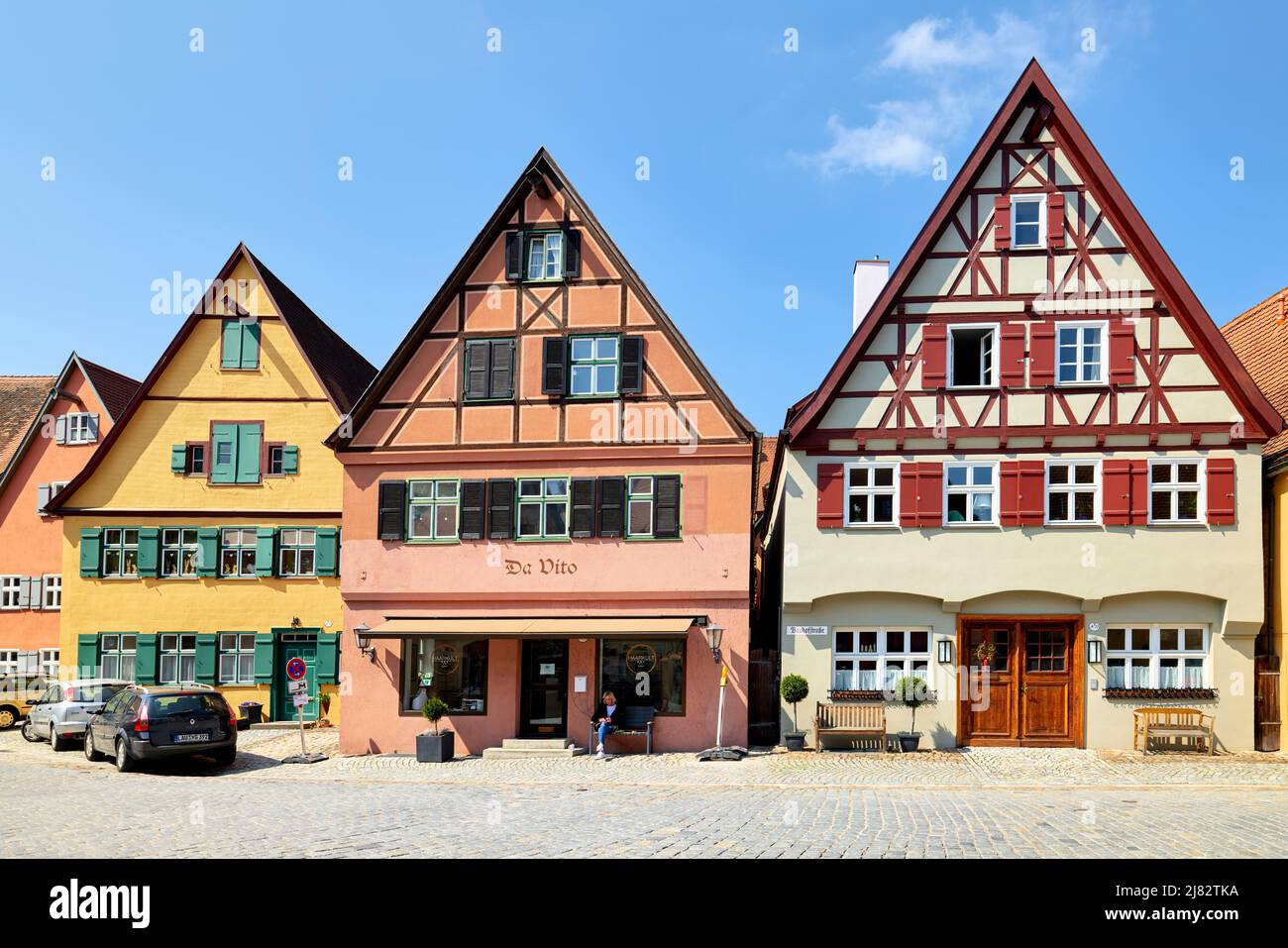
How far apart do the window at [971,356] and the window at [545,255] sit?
27.2ft

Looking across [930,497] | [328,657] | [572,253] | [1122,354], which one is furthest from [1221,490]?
[328,657]

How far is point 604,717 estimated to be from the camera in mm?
21188

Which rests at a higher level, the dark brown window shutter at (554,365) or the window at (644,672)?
the dark brown window shutter at (554,365)

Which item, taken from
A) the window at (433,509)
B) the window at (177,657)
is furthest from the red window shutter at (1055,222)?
the window at (177,657)

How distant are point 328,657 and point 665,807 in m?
14.7

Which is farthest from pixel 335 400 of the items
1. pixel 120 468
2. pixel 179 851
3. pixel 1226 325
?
pixel 1226 325

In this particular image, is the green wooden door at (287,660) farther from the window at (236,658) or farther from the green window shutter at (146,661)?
the green window shutter at (146,661)

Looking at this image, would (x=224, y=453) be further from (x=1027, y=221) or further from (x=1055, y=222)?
(x=1055, y=222)

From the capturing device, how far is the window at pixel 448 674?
73.5ft

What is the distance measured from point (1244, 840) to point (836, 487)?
37.0 ft

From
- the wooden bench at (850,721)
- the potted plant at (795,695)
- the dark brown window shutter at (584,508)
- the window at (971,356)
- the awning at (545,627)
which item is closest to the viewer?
the wooden bench at (850,721)

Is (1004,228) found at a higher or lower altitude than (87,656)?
higher

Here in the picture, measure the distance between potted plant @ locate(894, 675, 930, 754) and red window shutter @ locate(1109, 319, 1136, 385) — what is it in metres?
7.02

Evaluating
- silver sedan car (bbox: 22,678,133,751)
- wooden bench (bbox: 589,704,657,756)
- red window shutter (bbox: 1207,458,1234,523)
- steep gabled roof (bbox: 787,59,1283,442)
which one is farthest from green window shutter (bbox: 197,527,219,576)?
red window shutter (bbox: 1207,458,1234,523)
